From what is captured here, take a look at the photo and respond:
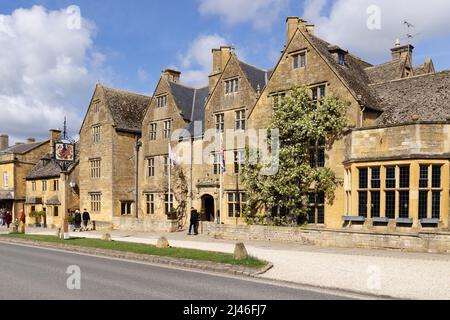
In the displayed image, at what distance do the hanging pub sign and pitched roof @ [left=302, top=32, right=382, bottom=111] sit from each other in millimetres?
15726

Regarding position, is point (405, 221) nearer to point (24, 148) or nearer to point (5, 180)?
point (5, 180)

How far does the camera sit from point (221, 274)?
14.4 metres

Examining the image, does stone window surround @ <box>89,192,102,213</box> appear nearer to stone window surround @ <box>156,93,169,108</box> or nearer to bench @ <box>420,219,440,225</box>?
stone window surround @ <box>156,93,169,108</box>

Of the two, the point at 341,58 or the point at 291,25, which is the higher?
the point at 291,25

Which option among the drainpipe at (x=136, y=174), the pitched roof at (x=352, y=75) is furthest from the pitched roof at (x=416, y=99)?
the drainpipe at (x=136, y=174)

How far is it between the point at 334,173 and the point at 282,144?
3.64 metres

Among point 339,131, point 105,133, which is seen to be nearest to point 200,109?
point 105,133

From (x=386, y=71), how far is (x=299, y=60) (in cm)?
732

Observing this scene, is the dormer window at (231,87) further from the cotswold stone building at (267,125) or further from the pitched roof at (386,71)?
the pitched roof at (386,71)

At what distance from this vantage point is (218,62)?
36.5m

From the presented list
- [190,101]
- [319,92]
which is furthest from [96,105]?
[319,92]

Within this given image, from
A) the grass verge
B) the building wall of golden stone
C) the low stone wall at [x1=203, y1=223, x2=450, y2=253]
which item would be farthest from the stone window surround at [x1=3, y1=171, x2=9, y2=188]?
the low stone wall at [x1=203, y1=223, x2=450, y2=253]

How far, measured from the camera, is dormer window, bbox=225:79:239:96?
103 feet
